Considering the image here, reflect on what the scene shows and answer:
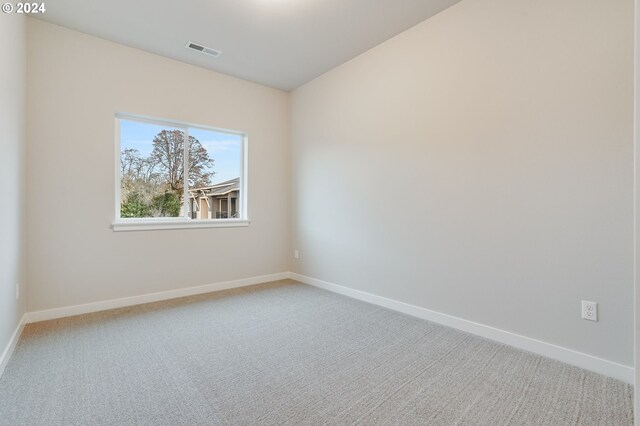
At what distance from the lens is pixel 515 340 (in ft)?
7.32

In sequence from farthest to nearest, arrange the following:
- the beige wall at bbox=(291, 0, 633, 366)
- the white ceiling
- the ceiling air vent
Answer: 1. the ceiling air vent
2. the white ceiling
3. the beige wall at bbox=(291, 0, 633, 366)

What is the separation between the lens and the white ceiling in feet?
8.26

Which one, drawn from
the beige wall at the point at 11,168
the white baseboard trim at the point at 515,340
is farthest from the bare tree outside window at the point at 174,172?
the white baseboard trim at the point at 515,340

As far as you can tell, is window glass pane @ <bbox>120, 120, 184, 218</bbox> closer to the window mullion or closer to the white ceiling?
the window mullion

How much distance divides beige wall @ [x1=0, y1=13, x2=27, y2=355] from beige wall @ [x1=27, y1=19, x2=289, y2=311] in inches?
7.0

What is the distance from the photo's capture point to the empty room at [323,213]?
1742 millimetres

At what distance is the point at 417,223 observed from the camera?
2848 mm

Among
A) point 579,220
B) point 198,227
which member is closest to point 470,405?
point 579,220

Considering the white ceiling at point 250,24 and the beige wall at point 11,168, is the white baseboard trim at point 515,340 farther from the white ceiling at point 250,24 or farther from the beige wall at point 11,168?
the beige wall at point 11,168

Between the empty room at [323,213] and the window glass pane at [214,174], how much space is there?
0.09 ft

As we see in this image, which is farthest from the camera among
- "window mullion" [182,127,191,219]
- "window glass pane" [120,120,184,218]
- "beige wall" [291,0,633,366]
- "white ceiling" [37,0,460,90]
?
"window mullion" [182,127,191,219]

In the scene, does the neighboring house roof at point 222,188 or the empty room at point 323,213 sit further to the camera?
the neighboring house roof at point 222,188

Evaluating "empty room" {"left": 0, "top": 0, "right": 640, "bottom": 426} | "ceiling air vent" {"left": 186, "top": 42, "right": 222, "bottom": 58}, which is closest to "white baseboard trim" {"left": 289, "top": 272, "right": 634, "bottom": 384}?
"empty room" {"left": 0, "top": 0, "right": 640, "bottom": 426}

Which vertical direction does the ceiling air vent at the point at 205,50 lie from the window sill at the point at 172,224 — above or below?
Answer: above
